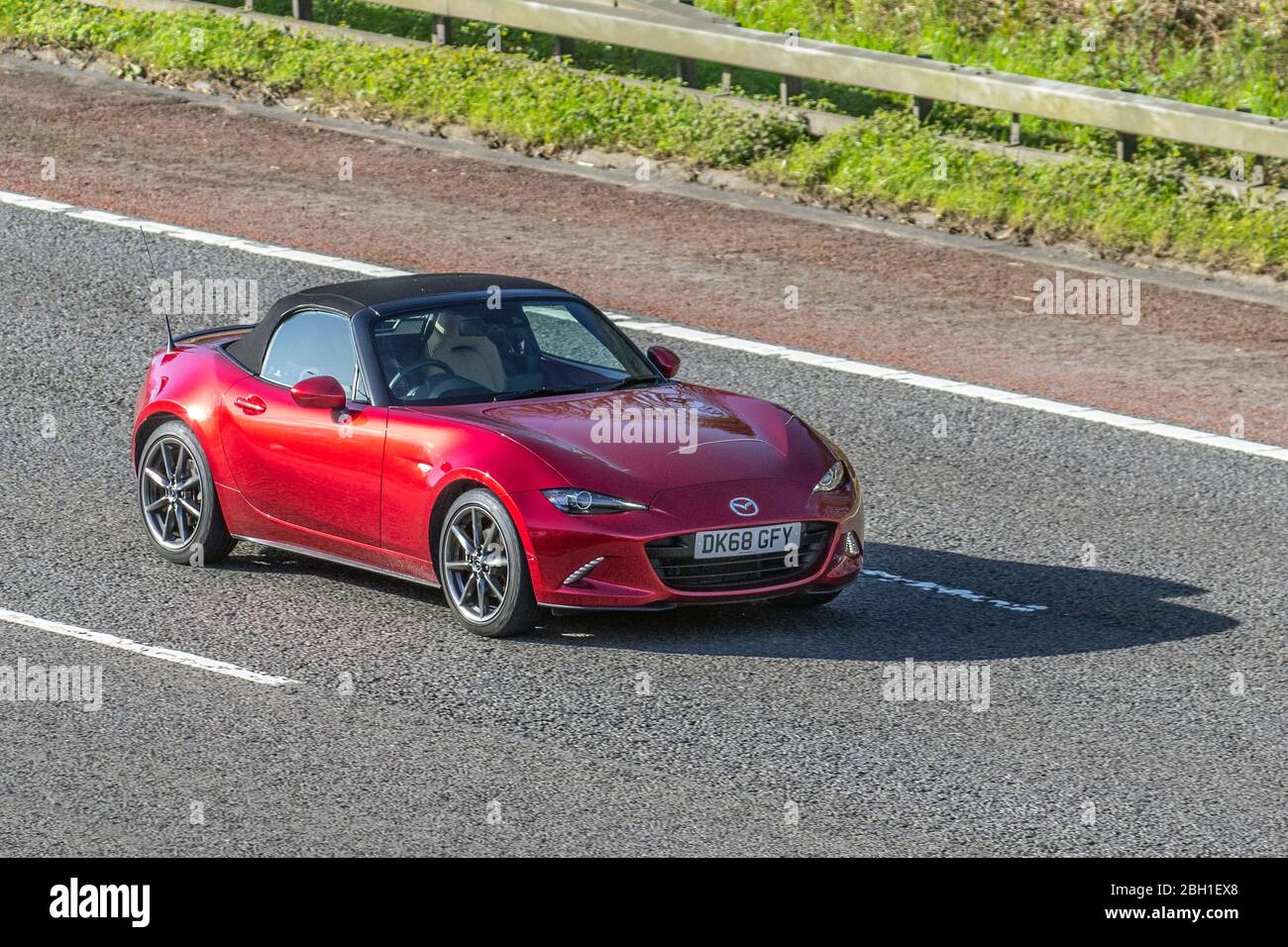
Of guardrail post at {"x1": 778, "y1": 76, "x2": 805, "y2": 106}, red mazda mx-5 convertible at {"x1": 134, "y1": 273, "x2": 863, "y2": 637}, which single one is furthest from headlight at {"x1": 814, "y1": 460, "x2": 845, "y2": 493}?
guardrail post at {"x1": 778, "y1": 76, "x2": 805, "y2": 106}

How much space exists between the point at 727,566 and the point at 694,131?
951 centimetres

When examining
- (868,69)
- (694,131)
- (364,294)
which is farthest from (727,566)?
(694,131)

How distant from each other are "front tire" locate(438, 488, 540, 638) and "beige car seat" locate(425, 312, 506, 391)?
0.84m

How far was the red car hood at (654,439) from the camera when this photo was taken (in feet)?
30.0

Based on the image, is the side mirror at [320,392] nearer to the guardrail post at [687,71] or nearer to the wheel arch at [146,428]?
the wheel arch at [146,428]

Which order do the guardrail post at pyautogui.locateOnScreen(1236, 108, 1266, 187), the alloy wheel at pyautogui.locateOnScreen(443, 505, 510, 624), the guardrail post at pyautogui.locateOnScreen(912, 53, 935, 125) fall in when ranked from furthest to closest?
the guardrail post at pyautogui.locateOnScreen(912, 53, 935, 125), the guardrail post at pyautogui.locateOnScreen(1236, 108, 1266, 187), the alloy wheel at pyautogui.locateOnScreen(443, 505, 510, 624)

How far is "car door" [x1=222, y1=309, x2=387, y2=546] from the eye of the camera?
9.78m

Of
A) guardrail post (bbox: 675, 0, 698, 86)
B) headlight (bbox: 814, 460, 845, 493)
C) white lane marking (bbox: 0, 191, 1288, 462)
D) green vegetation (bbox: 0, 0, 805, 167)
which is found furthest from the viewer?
guardrail post (bbox: 675, 0, 698, 86)

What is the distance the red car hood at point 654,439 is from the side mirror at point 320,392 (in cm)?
59

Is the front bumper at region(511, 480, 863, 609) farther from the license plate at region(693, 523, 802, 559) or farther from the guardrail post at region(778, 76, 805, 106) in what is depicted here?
the guardrail post at region(778, 76, 805, 106)

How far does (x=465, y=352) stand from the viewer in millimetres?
10023

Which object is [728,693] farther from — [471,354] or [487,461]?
[471,354]

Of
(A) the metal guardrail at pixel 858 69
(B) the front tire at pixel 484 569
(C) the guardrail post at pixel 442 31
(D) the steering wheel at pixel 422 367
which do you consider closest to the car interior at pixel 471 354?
(D) the steering wheel at pixel 422 367

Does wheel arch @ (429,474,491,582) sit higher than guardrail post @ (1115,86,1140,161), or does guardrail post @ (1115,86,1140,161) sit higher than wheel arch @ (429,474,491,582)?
guardrail post @ (1115,86,1140,161)
